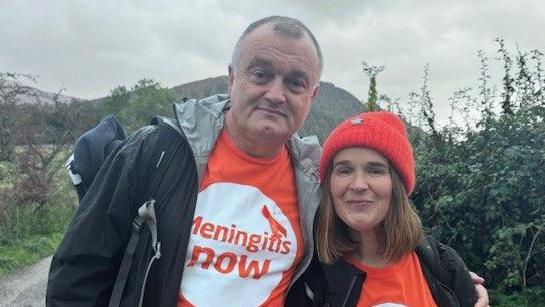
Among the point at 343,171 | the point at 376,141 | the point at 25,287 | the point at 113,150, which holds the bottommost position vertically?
the point at 25,287

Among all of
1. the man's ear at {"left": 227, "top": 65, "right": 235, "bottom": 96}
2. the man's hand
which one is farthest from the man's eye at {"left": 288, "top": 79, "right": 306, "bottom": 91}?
the man's hand

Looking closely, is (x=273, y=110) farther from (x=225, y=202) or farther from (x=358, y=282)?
(x=358, y=282)

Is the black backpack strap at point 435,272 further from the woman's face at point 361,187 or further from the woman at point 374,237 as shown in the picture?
the woman's face at point 361,187

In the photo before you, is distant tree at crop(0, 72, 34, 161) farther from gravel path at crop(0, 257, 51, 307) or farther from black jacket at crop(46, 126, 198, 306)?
black jacket at crop(46, 126, 198, 306)

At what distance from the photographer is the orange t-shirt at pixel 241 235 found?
2.14 meters

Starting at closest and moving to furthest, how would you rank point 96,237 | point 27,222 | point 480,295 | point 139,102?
point 96,237 < point 480,295 < point 27,222 < point 139,102

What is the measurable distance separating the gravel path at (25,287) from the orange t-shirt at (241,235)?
6159 mm

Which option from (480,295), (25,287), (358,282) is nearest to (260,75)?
(358,282)

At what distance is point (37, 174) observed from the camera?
13.1m

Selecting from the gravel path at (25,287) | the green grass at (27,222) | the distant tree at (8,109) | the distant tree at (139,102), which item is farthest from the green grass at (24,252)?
the distant tree at (139,102)

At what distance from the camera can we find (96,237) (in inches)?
80.2

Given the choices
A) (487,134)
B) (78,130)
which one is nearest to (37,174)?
(78,130)

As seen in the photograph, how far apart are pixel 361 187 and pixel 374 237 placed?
1.10 ft

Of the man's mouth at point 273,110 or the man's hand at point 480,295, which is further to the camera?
the man's hand at point 480,295
